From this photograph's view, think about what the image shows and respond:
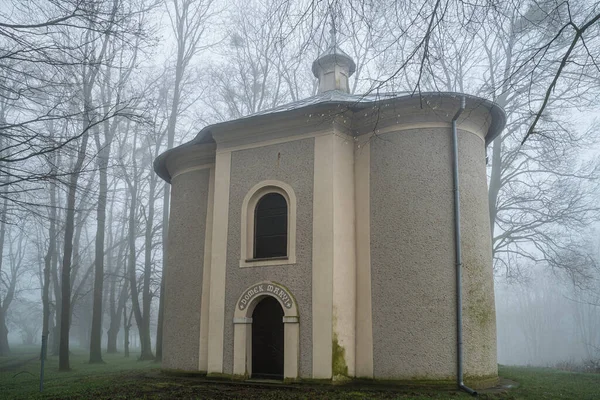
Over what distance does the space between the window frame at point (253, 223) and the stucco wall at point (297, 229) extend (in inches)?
4.2

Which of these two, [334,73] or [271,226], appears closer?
[271,226]

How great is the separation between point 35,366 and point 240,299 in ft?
47.9

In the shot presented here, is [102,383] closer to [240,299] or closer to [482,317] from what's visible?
[240,299]

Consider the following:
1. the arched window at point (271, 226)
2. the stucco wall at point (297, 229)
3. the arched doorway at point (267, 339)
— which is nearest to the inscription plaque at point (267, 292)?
the stucco wall at point (297, 229)

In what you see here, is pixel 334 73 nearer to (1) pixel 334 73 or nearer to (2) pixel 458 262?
(1) pixel 334 73

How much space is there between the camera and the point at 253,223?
42.7 ft

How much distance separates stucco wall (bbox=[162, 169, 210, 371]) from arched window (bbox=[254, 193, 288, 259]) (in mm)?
1991

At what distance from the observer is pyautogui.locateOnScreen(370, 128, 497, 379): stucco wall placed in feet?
36.8

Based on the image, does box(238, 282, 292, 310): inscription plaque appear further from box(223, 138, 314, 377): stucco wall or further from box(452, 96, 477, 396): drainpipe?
box(452, 96, 477, 396): drainpipe

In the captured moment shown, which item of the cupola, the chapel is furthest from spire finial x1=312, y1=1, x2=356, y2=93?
the chapel

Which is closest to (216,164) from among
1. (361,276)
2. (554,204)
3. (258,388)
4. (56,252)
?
(361,276)

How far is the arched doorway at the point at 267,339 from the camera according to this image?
12125mm

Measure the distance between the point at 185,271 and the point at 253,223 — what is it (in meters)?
2.63

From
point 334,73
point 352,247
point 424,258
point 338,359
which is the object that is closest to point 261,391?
point 338,359
